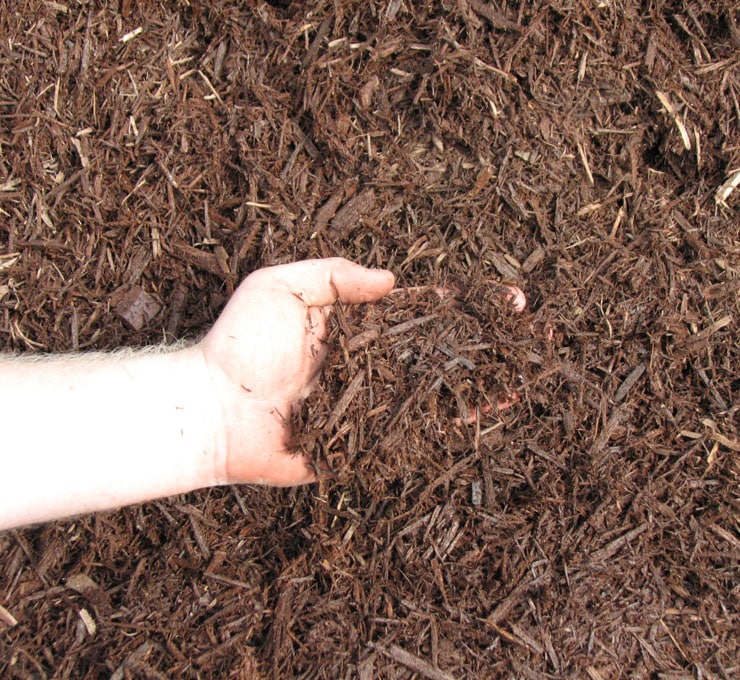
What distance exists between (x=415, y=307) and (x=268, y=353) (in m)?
0.58

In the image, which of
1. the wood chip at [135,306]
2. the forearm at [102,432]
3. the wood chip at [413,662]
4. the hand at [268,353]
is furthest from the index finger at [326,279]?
the wood chip at [413,662]

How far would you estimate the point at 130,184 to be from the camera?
8.85 ft

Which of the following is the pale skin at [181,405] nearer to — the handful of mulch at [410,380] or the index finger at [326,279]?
the index finger at [326,279]

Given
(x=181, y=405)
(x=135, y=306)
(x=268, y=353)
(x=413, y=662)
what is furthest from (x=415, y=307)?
(x=413, y=662)

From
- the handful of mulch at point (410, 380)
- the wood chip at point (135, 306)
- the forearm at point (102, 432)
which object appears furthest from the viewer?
the wood chip at point (135, 306)

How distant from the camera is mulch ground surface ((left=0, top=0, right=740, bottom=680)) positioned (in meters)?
2.37

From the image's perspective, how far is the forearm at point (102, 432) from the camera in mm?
2084

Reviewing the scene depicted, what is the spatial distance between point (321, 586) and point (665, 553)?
1326mm

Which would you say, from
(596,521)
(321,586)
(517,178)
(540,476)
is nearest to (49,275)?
(321,586)

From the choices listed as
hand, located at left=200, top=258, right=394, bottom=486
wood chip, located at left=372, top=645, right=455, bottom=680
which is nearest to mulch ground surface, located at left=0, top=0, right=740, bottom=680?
wood chip, located at left=372, top=645, right=455, bottom=680

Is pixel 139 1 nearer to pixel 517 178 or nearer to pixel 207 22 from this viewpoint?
pixel 207 22

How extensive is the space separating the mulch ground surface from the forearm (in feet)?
1.04

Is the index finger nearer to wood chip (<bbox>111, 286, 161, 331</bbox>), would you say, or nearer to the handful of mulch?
the handful of mulch

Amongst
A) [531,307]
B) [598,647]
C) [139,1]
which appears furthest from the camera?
[139,1]
